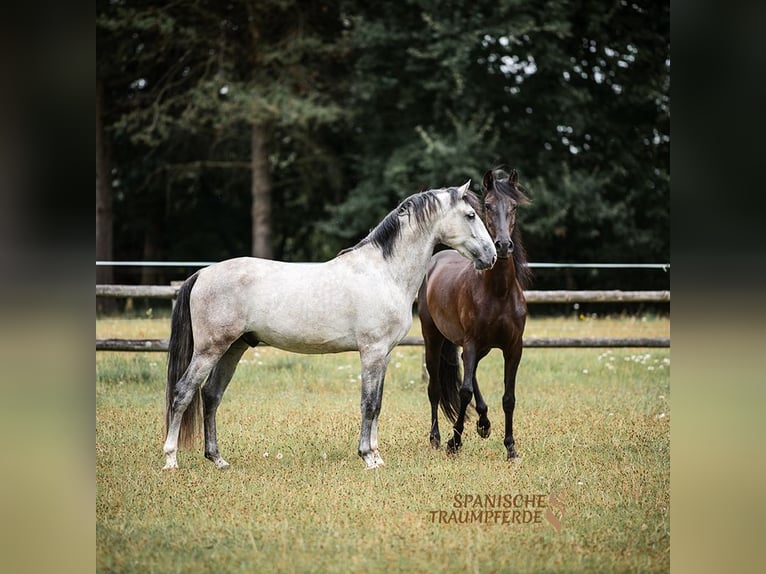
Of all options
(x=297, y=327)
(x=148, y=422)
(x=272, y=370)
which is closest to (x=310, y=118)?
(x=272, y=370)

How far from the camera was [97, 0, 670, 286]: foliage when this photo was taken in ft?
56.1

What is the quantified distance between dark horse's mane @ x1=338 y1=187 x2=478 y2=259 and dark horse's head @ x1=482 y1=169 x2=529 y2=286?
0.94ft

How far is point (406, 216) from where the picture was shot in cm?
587

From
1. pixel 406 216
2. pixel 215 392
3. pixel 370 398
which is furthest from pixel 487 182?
pixel 215 392

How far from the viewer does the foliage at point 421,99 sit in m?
17.1

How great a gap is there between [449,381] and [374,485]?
6.59 ft

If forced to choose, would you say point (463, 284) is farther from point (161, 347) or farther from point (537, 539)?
point (161, 347)

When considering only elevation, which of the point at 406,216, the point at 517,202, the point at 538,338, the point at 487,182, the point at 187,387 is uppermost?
the point at 487,182

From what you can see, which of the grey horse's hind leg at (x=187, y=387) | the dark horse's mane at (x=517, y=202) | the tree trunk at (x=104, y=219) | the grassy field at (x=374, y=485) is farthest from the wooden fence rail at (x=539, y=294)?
the tree trunk at (x=104, y=219)

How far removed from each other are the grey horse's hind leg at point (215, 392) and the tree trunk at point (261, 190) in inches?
486

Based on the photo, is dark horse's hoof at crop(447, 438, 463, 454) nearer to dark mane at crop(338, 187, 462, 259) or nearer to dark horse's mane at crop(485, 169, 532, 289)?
dark horse's mane at crop(485, 169, 532, 289)

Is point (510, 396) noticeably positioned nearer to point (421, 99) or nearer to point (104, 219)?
point (421, 99)

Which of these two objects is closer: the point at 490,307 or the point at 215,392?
the point at 215,392
